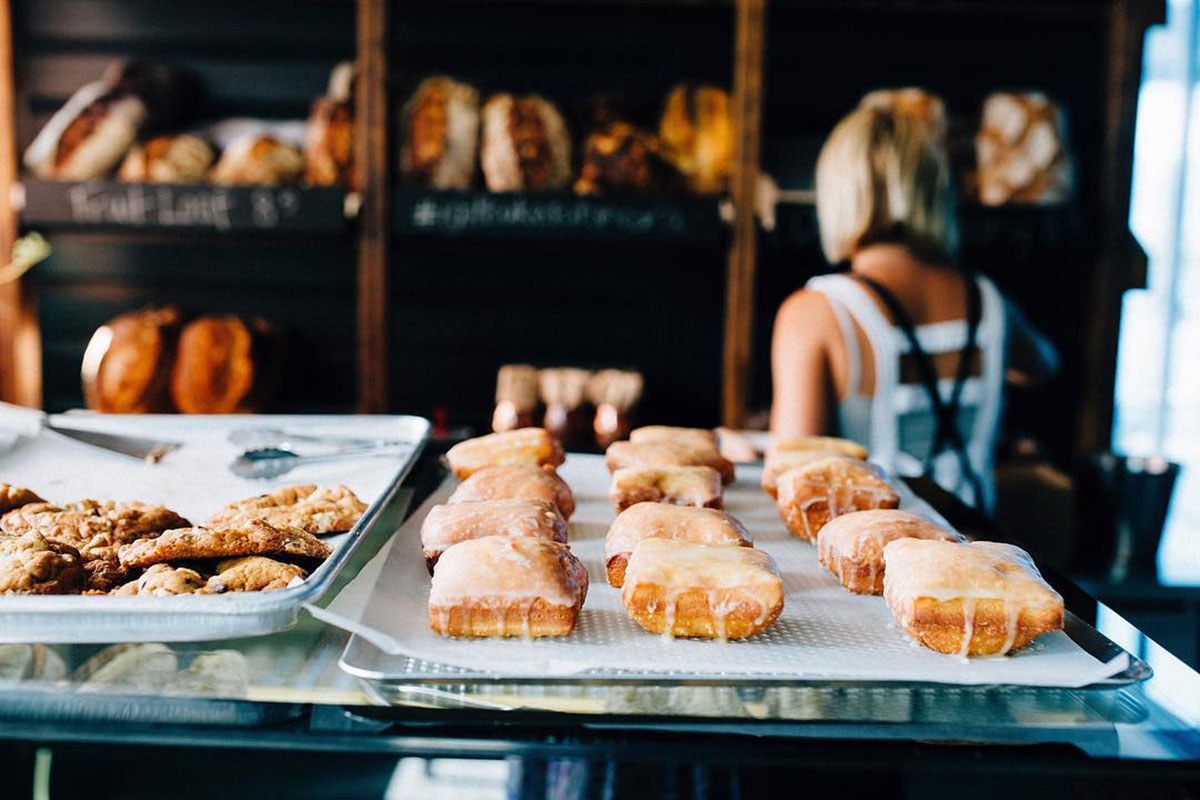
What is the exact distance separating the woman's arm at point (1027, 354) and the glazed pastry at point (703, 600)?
159 centimetres

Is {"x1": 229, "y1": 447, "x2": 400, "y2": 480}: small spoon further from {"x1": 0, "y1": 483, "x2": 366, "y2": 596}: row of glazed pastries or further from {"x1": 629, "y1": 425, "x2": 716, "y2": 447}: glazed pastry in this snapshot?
{"x1": 629, "y1": 425, "x2": 716, "y2": 447}: glazed pastry

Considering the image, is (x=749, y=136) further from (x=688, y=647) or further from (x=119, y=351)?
(x=688, y=647)

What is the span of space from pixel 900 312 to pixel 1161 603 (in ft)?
3.85

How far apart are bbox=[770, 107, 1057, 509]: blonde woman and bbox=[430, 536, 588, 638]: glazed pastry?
127 centimetres

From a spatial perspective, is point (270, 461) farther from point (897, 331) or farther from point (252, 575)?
point (897, 331)

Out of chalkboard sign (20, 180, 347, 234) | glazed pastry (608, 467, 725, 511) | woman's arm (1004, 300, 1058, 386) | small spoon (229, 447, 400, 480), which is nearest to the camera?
glazed pastry (608, 467, 725, 511)

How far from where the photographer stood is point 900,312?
2.06 meters

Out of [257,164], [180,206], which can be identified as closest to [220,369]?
[180,206]

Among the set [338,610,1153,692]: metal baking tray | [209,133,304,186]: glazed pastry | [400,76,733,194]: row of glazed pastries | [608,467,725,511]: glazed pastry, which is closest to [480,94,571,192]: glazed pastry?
[400,76,733,194]: row of glazed pastries

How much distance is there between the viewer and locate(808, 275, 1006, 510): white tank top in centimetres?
207

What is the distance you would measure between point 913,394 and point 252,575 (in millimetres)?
1530

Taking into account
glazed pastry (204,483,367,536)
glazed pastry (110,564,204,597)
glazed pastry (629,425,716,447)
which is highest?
glazed pastry (629,425,716,447)

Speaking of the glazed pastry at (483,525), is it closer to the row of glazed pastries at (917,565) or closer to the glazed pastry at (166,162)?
the row of glazed pastries at (917,565)

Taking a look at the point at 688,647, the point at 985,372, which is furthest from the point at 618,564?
the point at 985,372
